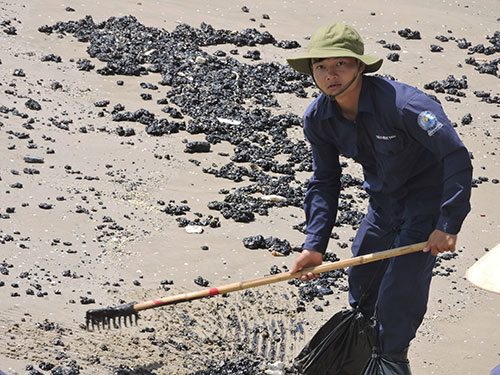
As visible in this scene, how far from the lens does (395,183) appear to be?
4109 mm

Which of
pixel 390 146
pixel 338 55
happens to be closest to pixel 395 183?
pixel 390 146

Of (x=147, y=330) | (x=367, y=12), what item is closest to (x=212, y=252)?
(x=147, y=330)

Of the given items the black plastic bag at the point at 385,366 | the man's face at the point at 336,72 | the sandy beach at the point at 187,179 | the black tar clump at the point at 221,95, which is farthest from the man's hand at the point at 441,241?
the black tar clump at the point at 221,95

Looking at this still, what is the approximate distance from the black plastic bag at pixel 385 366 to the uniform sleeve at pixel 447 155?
72cm

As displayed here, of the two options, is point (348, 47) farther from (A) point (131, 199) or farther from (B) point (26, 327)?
(A) point (131, 199)

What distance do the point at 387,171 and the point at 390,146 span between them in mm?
147

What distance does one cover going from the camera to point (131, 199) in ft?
21.6

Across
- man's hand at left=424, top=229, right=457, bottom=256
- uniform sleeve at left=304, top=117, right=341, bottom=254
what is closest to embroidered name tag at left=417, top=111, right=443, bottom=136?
man's hand at left=424, top=229, right=457, bottom=256

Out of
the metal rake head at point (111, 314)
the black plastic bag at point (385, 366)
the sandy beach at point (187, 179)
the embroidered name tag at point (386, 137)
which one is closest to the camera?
the embroidered name tag at point (386, 137)

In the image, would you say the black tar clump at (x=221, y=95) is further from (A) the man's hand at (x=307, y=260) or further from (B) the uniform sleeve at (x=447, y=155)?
(B) the uniform sleeve at (x=447, y=155)

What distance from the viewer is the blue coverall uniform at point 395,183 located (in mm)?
3785

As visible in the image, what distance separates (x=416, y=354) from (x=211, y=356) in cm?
125

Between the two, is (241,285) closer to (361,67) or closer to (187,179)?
(361,67)

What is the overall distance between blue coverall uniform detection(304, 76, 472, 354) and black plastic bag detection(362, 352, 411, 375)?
0.20 ft
